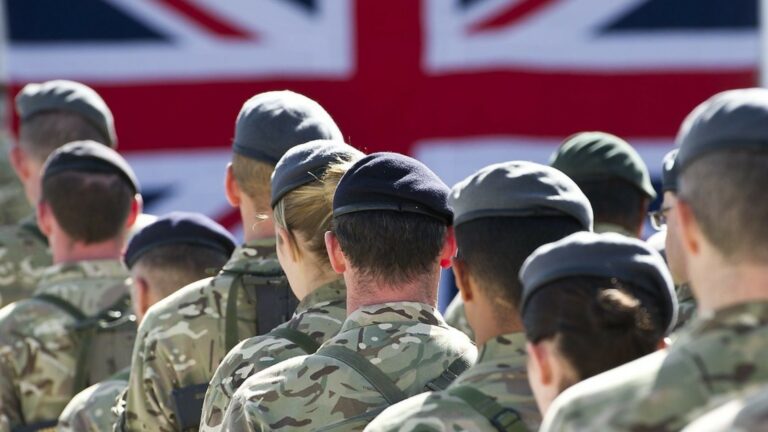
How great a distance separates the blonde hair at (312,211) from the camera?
130 inches

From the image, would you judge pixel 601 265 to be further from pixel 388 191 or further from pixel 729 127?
pixel 388 191

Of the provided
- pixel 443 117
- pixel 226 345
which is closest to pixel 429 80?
pixel 443 117

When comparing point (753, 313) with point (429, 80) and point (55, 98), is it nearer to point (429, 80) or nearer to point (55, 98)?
point (55, 98)

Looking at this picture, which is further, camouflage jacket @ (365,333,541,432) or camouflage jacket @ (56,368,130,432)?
camouflage jacket @ (56,368,130,432)

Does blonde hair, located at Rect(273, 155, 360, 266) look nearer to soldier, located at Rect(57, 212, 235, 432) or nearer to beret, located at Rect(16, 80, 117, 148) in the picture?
soldier, located at Rect(57, 212, 235, 432)

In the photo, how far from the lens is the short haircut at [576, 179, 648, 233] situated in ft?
14.1

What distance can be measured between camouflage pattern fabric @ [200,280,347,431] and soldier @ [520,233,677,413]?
3.05 ft

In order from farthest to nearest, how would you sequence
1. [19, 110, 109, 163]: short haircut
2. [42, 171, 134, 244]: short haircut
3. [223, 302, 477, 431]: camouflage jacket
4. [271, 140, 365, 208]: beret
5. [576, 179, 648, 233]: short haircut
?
1. [19, 110, 109, 163]: short haircut
2. [42, 171, 134, 244]: short haircut
3. [576, 179, 648, 233]: short haircut
4. [271, 140, 365, 208]: beret
5. [223, 302, 477, 431]: camouflage jacket

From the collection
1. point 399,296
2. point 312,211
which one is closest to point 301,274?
point 312,211

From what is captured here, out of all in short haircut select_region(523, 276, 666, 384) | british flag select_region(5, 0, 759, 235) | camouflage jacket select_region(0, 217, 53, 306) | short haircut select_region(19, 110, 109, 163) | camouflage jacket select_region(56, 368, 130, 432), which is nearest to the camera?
short haircut select_region(523, 276, 666, 384)

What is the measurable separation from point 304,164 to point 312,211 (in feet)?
0.32

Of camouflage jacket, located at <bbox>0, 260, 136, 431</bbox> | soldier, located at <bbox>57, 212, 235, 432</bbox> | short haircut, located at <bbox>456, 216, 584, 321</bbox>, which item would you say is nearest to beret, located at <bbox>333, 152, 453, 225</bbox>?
short haircut, located at <bbox>456, 216, 584, 321</bbox>

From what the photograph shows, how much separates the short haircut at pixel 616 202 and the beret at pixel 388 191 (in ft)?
4.24

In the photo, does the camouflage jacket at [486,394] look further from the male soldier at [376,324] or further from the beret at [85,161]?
the beret at [85,161]
